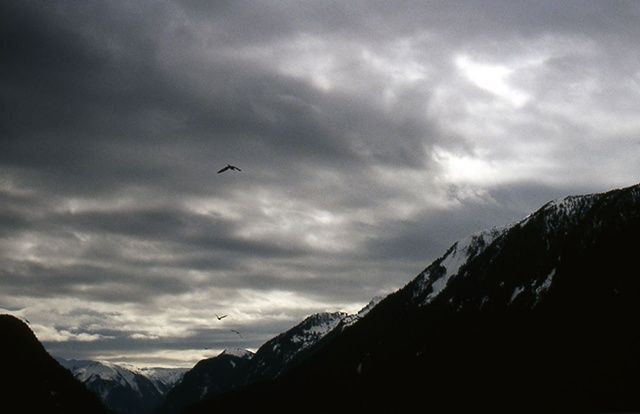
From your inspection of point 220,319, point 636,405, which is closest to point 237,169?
point 220,319

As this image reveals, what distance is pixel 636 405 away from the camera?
19600 centimetres

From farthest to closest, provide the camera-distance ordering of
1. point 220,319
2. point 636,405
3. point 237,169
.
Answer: point 636,405
point 220,319
point 237,169

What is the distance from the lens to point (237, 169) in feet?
251

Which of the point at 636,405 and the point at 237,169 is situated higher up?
the point at 237,169

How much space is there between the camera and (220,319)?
150375 mm

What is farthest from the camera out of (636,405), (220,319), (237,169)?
(636,405)

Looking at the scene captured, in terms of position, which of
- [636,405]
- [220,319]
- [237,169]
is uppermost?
[237,169]

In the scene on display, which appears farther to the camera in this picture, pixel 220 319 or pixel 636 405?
pixel 636 405

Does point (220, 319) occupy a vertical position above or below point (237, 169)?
A: below

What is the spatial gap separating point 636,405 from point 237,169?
6539 inches

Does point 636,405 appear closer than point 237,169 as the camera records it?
No

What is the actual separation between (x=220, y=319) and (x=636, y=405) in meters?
124

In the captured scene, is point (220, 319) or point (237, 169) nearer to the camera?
point (237, 169)

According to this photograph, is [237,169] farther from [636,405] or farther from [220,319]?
[636,405]
